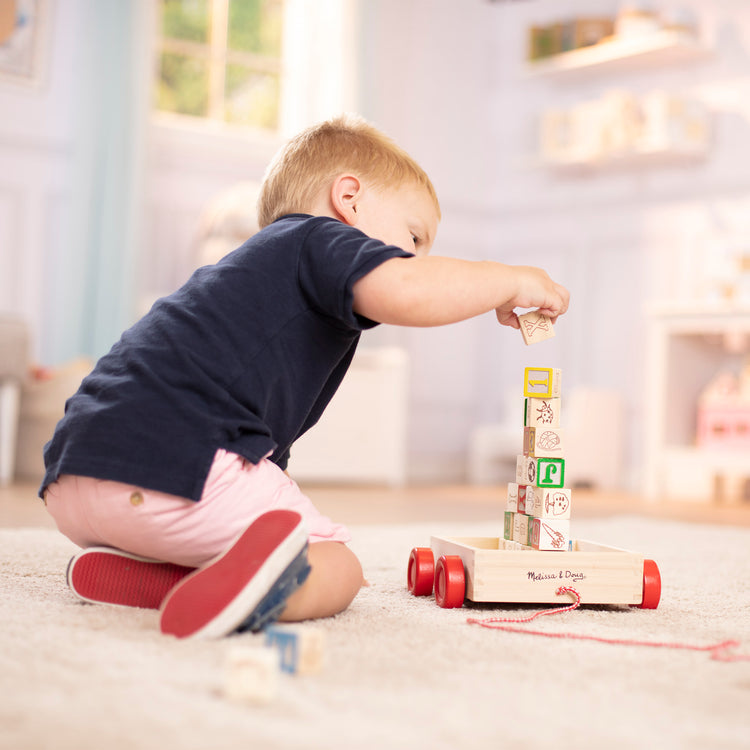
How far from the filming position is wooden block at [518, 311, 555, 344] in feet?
3.57

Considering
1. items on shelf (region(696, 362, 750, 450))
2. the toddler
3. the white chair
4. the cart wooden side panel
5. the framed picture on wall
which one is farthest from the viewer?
the framed picture on wall

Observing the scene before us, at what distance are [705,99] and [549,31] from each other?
77cm

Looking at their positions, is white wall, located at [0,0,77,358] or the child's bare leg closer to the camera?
the child's bare leg

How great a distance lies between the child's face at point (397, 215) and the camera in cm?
109

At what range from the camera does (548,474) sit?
1121mm

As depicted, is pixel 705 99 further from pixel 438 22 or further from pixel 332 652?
pixel 332 652

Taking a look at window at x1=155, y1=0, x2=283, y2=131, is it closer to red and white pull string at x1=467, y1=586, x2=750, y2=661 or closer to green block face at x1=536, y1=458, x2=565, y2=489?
green block face at x1=536, y1=458, x2=565, y2=489

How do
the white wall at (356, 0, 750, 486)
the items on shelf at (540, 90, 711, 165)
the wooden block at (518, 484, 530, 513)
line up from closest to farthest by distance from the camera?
1. the wooden block at (518, 484, 530, 513)
2. the items on shelf at (540, 90, 711, 165)
3. the white wall at (356, 0, 750, 486)

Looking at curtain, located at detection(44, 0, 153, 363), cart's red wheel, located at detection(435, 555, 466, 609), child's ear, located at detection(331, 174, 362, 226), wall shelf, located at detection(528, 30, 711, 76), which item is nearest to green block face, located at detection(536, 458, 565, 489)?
cart's red wheel, located at detection(435, 555, 466, 609)

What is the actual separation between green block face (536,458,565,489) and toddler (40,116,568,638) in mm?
171

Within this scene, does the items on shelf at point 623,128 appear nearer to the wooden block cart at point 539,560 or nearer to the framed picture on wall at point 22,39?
the framed picture on wall at point 22,39

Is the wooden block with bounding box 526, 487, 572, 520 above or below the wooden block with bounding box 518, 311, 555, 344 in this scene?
below

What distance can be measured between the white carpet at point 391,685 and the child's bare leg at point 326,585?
2 cm

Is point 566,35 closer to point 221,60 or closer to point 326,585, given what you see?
point 221,60
